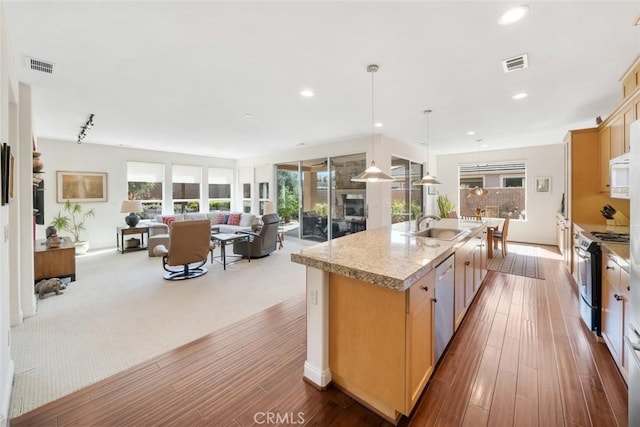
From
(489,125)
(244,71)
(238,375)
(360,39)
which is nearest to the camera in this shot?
(238,375)

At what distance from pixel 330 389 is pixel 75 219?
7493 mm

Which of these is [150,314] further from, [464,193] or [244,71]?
[464,193]

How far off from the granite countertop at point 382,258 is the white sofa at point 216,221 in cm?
479

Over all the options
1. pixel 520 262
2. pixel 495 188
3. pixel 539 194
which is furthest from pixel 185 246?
pixel 539 194

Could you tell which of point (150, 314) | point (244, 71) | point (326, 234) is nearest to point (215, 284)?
point (150, 314)

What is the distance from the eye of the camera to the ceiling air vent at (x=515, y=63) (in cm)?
254

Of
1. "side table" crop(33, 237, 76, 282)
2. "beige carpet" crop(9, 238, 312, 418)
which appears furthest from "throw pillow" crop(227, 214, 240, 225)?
"side table" crop(33, 237, 76, 282)

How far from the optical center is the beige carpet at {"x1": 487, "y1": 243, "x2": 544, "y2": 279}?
4.60 metres

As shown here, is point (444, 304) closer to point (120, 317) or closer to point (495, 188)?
point (120, 317)

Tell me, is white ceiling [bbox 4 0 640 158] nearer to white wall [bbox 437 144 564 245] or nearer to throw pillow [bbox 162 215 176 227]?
white wall [bbox 437 144 564 245]

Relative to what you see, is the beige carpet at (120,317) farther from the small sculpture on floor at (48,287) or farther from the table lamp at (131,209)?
the table lamp at (131,209)

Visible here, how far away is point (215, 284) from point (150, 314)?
1.05m

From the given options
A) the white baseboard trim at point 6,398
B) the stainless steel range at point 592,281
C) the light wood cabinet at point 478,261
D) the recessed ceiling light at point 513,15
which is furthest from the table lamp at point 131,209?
the stainless steel range at point 592,281

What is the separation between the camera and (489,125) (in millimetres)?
4922
